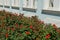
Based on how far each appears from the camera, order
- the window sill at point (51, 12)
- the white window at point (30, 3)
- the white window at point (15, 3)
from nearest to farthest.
→ the window sill at point (51, 12), the white window at point (30, 3), the white window at point (15, 3)

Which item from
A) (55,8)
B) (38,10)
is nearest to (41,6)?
(38,10)

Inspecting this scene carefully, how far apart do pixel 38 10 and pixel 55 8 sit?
2.47 ft

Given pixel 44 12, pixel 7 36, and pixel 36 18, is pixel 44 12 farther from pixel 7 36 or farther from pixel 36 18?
pixel 7 36

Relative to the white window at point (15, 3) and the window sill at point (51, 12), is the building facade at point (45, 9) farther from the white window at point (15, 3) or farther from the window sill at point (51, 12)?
the white window at point (15, 3)

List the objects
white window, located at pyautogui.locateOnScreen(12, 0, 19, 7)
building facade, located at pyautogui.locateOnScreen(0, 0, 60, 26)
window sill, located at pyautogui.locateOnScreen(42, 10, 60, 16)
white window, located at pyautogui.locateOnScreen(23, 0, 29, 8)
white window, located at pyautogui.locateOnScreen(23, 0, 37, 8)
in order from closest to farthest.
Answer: building facade, located at pyautogui.locateOnScreen(0, 0, 60, 26), window sill, located at pyautogui.locateOnScreen(42, 10, 60, 16), white window, located at pyautogui.locateOnScreen(23, 0, 37, 8), white window, located at pyautogui.locateOnScreen(23, 0, 29, 8), white window, located at pyautogui.locateOnScreen(12, 0, 19, 7)

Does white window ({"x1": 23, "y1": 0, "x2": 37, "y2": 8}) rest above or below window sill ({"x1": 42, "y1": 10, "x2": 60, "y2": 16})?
above

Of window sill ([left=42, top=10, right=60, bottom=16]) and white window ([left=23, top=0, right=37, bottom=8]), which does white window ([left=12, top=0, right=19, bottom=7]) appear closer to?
white window ([left=23, top=0, right=37, bottom=8])

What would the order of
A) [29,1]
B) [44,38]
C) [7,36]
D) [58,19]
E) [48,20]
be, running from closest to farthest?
[44,38], [7,36], [58,19], [48,20], [29,1]

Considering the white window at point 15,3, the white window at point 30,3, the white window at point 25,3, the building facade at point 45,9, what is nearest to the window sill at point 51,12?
the building facade at point 45,9

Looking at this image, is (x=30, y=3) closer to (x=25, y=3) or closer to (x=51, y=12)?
(x=25, y=3)

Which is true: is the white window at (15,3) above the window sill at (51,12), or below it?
above

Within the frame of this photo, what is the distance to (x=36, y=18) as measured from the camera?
18.4 feet

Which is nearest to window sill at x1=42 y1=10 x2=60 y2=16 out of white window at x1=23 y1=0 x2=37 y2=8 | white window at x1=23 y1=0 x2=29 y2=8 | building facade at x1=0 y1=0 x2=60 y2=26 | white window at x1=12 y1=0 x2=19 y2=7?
building facade at x1=0 y1=0 x2=60 y2=26

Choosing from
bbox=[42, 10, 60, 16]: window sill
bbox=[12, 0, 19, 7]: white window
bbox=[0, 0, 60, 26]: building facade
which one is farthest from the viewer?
bbox=[12, 0, 19, 7]: white window
